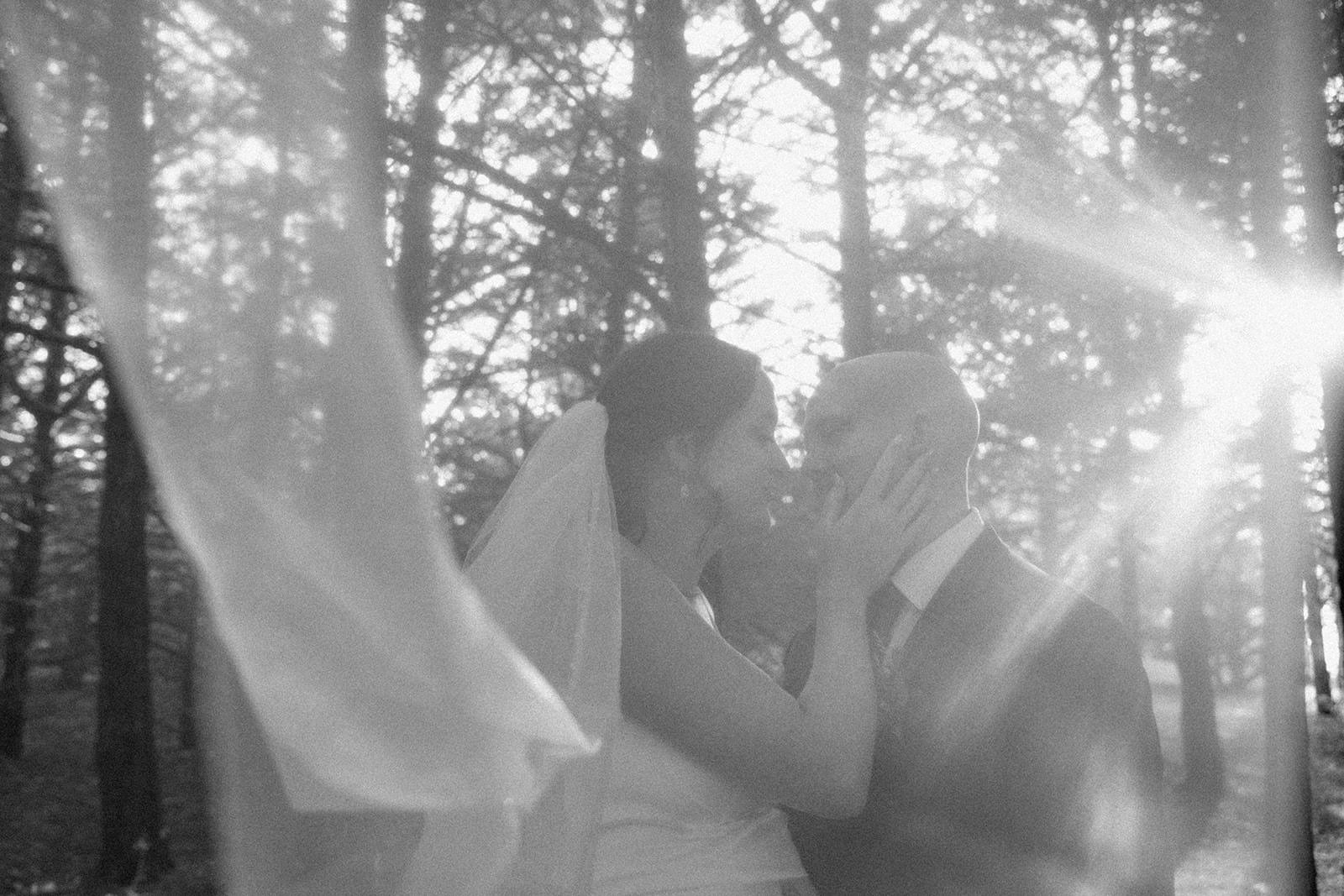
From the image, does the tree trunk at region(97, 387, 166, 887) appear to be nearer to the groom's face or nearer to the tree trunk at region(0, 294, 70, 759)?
the tree trunk at region(0, 294, 70, 759)

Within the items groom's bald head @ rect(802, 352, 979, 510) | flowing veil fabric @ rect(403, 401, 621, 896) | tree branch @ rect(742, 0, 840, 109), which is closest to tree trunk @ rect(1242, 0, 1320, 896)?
tree branch @ rect(742, 0, 840, 109)

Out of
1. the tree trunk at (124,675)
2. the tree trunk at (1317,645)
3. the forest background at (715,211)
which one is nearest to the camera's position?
the forest background at (715,211)

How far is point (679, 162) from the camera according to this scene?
8.43 m

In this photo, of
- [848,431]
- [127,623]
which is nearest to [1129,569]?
[127,623]

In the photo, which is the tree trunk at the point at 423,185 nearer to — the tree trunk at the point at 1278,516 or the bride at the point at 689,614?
the tree trunk at the point at 1278,516

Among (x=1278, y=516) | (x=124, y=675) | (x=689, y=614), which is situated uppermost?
(x=1278, y=516)

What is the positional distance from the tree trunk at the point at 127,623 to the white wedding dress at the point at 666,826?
7973mm

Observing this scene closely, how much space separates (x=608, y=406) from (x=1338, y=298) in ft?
18.2

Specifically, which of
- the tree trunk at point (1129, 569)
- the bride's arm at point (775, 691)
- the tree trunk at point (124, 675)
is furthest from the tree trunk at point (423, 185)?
the tree trunk at point (1129, 569)

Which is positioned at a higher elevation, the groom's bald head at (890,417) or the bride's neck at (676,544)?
the groom's bald head at (890,417)

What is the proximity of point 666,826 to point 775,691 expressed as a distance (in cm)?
45

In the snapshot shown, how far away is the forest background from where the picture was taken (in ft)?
27.6

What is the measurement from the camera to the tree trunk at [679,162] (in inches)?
333

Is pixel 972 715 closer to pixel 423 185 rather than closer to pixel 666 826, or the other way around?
pixel 666 826
